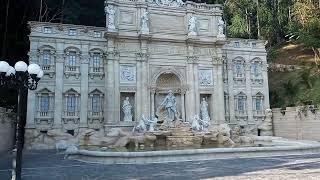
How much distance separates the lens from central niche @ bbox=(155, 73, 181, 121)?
26889 millimetres

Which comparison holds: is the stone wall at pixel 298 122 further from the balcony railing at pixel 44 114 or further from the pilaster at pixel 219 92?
the balcony railing at pixel 44 114

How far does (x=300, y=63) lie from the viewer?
39062 mm

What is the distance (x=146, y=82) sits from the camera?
2580cm

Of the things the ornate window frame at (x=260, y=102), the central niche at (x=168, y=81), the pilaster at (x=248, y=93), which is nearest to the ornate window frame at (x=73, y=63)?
the central niche at (x=168, y=81)

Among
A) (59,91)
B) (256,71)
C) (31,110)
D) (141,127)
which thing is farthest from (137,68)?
(256,71)

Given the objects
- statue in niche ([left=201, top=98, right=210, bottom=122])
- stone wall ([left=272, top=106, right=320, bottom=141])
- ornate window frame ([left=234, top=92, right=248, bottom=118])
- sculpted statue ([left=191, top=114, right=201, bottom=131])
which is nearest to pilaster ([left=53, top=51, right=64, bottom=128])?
sculpted statue ([left=191, top=114, right=201, bottom=131])

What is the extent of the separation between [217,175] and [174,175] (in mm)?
1332

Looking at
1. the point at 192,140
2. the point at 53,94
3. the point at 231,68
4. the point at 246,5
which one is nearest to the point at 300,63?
the point at 246,5

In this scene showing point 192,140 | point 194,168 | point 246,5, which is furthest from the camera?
point 246,5

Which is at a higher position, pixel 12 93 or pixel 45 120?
pixel 12 93

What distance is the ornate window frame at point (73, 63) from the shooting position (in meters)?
24.8

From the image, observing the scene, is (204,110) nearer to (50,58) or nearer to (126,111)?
(126,111)

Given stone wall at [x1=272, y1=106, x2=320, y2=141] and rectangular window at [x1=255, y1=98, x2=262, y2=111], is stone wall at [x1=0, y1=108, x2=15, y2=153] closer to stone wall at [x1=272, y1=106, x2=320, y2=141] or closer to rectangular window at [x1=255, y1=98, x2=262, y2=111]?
rectangular window at [x1=255, y1=98, x2=262, y2=111]

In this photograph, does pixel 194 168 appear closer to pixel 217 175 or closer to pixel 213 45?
pixel 217 175
